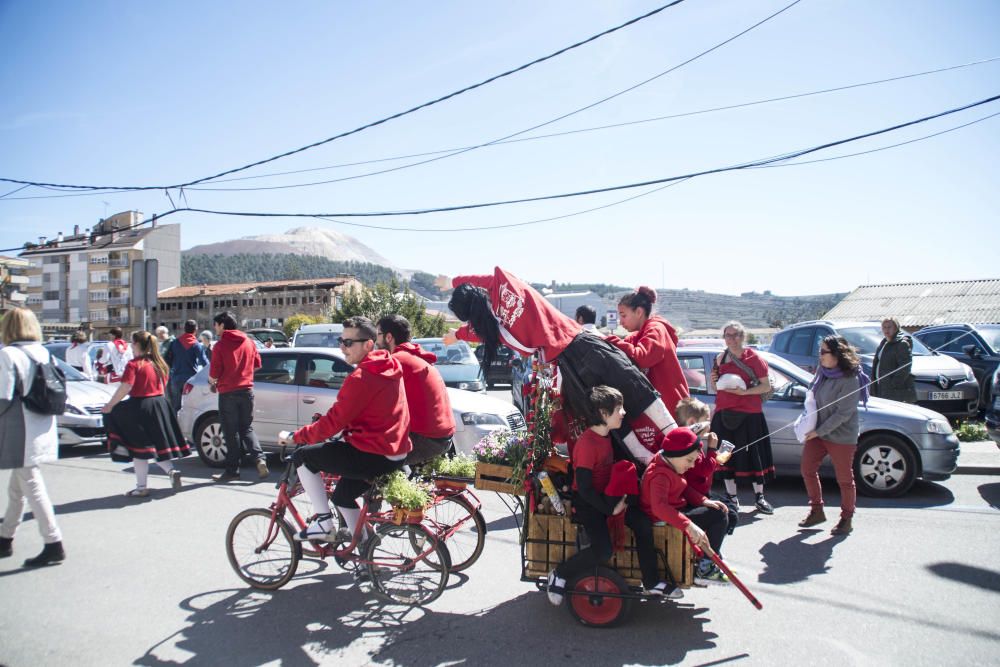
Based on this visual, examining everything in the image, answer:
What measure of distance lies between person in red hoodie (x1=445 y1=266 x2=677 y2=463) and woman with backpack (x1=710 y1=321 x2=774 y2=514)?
2.82 metres

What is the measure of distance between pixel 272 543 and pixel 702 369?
5.54 m

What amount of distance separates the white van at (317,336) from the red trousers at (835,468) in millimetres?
15091

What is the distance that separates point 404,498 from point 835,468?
395 cm

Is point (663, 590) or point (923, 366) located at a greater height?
point (923, 366)

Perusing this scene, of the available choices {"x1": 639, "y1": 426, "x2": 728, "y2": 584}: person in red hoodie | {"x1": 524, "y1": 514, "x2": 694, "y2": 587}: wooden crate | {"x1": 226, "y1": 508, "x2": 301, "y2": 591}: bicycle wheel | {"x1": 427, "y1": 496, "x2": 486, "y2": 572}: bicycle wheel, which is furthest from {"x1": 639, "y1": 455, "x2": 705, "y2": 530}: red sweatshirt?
{"x1": 226, "y1": 508, "x2": 301, "y2": 591}: bicycle wheel

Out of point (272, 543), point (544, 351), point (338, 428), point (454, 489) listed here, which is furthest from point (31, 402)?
point (544, 351)

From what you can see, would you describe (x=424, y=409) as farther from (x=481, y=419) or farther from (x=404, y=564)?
(x=481, y=419)

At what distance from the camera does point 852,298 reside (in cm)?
3100

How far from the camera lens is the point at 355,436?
454 cm

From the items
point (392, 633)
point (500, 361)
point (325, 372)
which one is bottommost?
point (392, 633)

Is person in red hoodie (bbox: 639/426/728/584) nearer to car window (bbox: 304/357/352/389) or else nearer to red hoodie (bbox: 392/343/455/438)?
red hoodie (bbox: 392/343/455/438)

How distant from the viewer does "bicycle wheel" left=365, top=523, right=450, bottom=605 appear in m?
4.57

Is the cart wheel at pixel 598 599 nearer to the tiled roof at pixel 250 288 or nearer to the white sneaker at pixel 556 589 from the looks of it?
the white sneaker at pixel 556 589

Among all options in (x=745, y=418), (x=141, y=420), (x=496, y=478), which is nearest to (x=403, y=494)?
(x=496, y=478)
